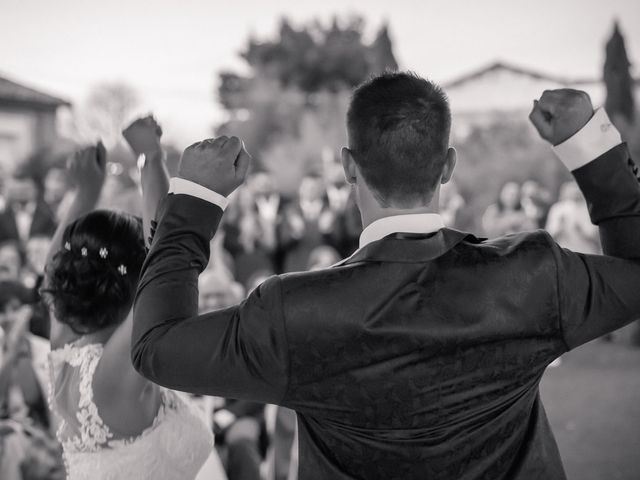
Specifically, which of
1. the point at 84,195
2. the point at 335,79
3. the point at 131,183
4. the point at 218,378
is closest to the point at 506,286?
the point at 218,378

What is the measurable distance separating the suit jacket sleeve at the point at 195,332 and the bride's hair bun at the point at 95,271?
2.34 ft

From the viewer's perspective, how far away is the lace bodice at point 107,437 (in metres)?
1.86

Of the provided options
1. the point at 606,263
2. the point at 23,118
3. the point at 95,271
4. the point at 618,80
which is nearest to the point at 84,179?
the point at 95,271

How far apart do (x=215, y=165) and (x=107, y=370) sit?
81 cm

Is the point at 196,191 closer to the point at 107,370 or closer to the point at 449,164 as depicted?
the point at 449,164

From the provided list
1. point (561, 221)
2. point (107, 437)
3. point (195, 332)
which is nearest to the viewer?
point (195, 332)

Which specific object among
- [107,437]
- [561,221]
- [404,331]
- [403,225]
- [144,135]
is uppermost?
[144,135]

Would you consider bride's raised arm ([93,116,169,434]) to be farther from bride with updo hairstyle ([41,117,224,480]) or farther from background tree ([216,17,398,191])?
background tree ([216,17,398,191])

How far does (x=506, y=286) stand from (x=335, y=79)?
35.3 metres

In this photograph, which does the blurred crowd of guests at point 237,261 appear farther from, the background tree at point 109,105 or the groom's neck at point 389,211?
the background tree at point 109,105

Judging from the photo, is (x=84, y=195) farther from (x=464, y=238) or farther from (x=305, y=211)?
(x=305, y=211)

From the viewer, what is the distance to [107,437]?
6.09 feet

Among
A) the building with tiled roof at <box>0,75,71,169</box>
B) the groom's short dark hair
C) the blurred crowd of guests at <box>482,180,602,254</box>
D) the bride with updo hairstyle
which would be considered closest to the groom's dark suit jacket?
the groom's short dark hair

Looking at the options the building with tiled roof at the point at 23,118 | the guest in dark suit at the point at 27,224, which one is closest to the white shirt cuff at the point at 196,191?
the guest in dark suit at the point at 27,224
